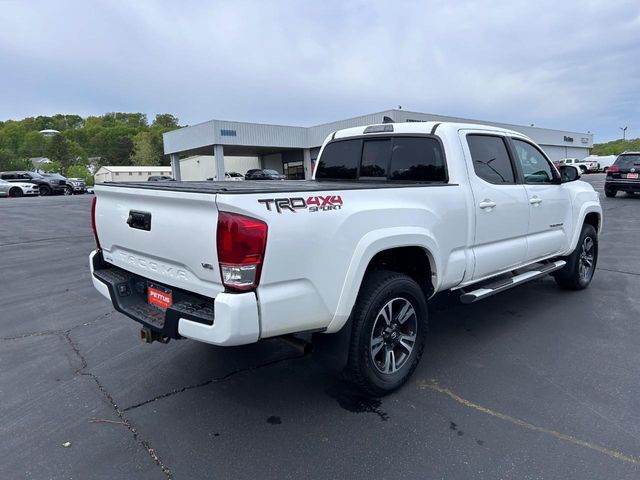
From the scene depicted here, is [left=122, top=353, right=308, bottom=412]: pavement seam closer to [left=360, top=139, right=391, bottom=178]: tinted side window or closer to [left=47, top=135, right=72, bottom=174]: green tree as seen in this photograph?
[left=360, top=139, right=391, bottom=178]: tinted side window

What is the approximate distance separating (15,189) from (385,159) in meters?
32.5

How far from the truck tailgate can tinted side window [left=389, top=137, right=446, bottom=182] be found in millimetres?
2191

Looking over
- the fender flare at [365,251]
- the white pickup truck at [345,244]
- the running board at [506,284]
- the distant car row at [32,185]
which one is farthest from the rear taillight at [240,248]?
the distant car row at [32,185]

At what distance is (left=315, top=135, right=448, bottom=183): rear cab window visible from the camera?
3975 millimetres

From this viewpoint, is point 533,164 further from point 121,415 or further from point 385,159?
point 121,415

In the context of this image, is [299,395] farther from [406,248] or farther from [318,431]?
[406,248]

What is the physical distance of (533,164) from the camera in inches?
195

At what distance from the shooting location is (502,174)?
14.4 feet

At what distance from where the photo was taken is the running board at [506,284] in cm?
386

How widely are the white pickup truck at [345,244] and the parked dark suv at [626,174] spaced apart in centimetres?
1629

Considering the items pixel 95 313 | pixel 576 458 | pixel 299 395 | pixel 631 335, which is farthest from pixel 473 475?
pixel 95 313

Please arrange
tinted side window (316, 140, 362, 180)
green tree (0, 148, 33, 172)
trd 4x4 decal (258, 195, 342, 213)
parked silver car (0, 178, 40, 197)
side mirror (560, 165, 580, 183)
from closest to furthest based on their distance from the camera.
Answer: trd 4x4 decal (258, 195, 342, 213) → tinted side window (316, 140, 362, 180) → side mirror (560, 165, 580, 183) → parked silver car (0, 178, 40, 197) → green tree (0, 148, 33, 172)

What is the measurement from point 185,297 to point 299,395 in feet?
3.72

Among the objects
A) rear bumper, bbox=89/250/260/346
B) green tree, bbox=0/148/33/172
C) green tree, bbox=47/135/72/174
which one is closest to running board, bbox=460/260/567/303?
rear bumper, bbox=89/250/260/346
